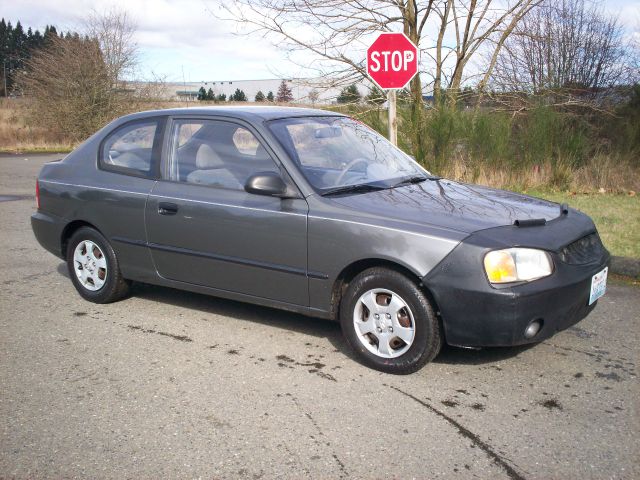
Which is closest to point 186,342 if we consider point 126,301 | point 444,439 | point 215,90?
point 126,301

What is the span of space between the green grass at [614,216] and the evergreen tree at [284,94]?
625 centimetres

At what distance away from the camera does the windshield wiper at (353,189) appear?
465cm

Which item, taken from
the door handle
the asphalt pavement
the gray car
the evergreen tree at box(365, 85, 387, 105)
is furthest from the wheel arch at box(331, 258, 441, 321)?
the evergreen tree at box(365, 85, 387, 105)

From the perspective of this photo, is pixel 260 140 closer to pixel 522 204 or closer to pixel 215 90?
pixel 522 204

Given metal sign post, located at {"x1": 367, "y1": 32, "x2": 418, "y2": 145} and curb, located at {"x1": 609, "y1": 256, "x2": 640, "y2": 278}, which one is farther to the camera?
metal sign post, located at {"x1": 367, "y1": 32, "x2": 418, "y2": 145}

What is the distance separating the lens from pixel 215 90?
3759 centimetres

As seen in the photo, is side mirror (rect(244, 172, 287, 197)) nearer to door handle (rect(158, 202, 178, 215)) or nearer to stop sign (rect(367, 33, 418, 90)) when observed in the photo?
door handle (rect(158, 202, 178, 215))

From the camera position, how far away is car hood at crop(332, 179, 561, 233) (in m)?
4.20

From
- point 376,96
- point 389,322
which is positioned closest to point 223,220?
point 389,322

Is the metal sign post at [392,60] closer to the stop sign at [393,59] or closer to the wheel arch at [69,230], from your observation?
the stop sign at [393,59]

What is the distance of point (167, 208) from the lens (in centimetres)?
518

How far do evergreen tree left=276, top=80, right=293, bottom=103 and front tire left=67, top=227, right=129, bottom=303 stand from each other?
32.9 feet

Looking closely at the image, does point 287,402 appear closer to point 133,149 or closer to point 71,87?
point 133,149

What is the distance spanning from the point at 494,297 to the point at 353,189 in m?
1.36
